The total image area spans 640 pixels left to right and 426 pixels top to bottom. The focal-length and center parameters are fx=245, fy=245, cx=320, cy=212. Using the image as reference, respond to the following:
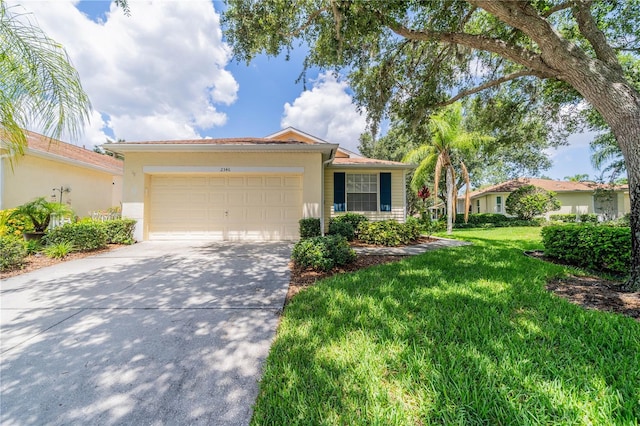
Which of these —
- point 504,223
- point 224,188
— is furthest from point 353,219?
point 504,223

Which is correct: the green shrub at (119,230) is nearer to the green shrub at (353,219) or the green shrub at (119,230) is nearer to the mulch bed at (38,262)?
the mulch bed at (38,262)

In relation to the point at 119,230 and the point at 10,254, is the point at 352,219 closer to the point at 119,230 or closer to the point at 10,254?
the point at 119,230

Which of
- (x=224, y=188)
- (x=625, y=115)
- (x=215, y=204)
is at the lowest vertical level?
(x=215, y=204)

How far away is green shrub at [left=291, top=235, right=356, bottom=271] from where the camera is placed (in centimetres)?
502

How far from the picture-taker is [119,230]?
790cm

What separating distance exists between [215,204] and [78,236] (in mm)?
3663

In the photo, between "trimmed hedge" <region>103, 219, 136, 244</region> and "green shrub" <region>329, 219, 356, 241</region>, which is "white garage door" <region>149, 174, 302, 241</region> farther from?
"green shrub" <region>329, 219, 356, 241</region>

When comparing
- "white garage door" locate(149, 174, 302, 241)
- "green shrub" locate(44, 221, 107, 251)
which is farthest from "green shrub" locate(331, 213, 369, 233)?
"green shrub" locate(44, 221, 107, 251)

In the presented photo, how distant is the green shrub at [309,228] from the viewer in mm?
8188

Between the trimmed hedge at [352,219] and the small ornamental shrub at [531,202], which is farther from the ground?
the small ornamental shrub at [531,202]

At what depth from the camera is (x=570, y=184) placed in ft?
69.3

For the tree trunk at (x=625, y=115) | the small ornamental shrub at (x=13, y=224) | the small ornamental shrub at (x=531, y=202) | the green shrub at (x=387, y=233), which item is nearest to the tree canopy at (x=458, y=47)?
the tree trunk at (x=625, y=115)

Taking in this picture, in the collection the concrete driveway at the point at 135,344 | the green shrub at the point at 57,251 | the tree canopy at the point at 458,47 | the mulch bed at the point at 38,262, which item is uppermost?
the tree canopy at the point at 458,47

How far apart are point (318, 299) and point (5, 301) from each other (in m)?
4.61
